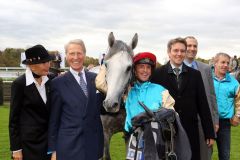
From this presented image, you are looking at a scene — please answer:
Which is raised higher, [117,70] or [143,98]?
[117,70]

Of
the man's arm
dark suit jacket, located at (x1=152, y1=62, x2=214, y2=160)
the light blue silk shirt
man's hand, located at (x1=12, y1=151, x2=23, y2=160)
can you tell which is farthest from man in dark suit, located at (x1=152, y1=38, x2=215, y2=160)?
man's hand, located at (x1=12, y1=151, x2=23, y2=160)

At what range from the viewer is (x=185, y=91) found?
4.09m

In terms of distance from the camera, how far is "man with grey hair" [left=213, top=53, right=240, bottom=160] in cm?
538

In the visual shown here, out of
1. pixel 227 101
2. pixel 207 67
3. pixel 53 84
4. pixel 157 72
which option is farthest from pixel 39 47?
pixel 227 101

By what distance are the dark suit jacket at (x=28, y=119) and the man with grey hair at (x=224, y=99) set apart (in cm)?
271

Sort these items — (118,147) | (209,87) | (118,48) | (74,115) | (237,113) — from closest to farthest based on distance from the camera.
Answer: (74,115) → (118,48) → (209,87) → (237,113) → (118,147)

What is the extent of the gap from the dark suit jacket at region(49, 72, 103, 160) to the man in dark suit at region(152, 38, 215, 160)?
91 cm

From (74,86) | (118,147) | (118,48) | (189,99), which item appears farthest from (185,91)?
(118,147)

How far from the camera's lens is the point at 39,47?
12.5ft

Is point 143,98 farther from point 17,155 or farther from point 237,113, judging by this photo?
point 237,113

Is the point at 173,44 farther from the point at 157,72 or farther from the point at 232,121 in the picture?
the point at 232,121

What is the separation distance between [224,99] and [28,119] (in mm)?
2918

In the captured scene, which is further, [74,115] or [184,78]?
[184,78]

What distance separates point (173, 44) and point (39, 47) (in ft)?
4.70
